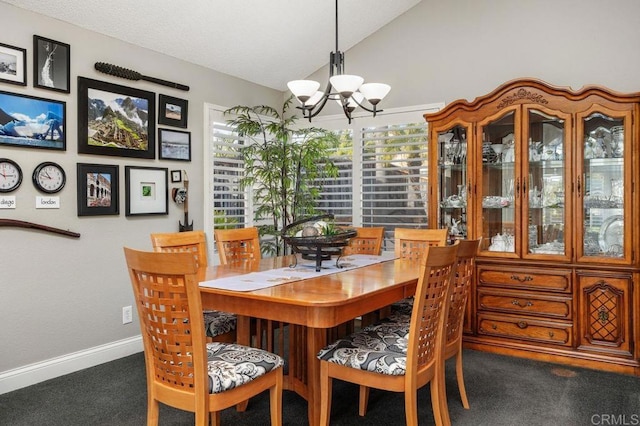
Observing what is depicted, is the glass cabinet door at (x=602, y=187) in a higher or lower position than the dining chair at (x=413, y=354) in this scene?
higher

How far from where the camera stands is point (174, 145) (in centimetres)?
402

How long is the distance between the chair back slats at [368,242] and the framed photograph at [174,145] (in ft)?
5.41

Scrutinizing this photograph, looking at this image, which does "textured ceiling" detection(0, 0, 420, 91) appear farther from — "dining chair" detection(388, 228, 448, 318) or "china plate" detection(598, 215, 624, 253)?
"china plate" detection(598, 215, 624, 253)

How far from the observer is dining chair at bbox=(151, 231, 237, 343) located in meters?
2.66

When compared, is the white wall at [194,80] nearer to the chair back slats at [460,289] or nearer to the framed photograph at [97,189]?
the framed photograph at [97,189]

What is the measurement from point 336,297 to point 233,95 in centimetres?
320

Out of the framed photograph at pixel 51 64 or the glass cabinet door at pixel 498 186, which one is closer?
the framed photograph at pixel 51 64

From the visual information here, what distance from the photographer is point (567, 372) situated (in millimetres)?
3283

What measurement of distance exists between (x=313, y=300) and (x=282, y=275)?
684mm

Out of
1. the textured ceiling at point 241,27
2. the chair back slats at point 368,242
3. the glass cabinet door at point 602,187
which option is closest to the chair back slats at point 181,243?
the chair back slats at point 368,242

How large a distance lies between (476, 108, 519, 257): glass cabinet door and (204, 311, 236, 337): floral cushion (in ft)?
7.05

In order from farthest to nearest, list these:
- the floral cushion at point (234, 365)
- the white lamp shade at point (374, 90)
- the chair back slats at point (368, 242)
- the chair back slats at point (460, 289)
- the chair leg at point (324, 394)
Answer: the chair back slats at point (368, 242) → the white lamp shade at point (374, 90) → the chair back slats at point (460, 289) → the chair leg at point (324, 394) → the floral cushion at point (234, 365)

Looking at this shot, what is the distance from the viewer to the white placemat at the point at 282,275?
223 centimetres

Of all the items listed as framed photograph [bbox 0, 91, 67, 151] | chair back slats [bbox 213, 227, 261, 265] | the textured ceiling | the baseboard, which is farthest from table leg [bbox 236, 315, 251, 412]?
the textured ceiling
